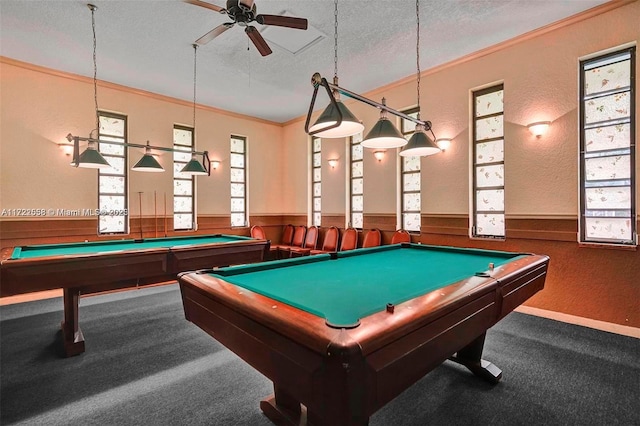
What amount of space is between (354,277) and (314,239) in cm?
440

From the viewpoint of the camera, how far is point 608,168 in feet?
11.1

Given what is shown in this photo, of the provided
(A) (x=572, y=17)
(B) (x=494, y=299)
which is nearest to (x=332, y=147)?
(A) (x=572, y=17)

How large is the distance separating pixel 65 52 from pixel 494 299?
5.46 m

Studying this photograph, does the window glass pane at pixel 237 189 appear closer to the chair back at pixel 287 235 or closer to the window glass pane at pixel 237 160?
the window glass pane at pixel 237 160

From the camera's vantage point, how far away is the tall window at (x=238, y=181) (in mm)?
6699

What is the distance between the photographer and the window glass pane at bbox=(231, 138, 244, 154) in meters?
6.71

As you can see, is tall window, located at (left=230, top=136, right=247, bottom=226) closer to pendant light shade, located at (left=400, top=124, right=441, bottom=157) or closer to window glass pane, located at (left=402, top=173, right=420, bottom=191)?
window glass pane, located at (left=402, top=173, right=420, bottom=191)

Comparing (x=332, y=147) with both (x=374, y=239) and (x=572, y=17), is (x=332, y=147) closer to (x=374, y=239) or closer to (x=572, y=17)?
(x=374, y=239)

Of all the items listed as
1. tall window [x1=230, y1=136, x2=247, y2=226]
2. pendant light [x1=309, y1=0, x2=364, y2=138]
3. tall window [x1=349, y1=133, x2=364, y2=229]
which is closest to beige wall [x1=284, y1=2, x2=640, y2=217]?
tall window [x1=349, y1=133, x2=364, y2=229]

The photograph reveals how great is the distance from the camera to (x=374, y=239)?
5.30m

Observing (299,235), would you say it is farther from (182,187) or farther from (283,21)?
(283,21)

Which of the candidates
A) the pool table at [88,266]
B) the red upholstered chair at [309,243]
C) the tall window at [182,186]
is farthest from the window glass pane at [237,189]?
the pool table at [88,266]

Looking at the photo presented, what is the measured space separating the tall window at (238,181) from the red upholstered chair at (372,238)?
2806 millimetres

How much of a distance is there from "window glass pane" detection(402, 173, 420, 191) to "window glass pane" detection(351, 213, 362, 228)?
1.08 m
